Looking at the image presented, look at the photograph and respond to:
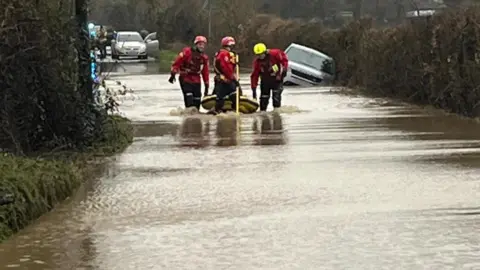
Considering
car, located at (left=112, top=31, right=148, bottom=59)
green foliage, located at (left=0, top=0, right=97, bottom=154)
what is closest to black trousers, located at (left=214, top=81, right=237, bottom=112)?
green foliage, located at (left=0, top=0, right=97, bottom=154)

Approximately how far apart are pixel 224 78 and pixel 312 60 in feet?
42.5

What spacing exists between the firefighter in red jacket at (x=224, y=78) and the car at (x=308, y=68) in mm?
10805

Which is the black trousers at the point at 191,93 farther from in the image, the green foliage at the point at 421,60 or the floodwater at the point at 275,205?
the green foliage at the point at 421,60

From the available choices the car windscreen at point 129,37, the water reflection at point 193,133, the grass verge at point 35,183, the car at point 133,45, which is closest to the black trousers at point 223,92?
the water reflection at point 193,133

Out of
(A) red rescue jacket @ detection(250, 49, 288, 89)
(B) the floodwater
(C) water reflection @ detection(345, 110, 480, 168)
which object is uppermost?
(A) red rescue jacket @ detection(250, 49, 288, 89)

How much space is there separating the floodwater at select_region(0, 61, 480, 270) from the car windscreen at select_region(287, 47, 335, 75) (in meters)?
14.8

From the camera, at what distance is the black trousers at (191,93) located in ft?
63.5

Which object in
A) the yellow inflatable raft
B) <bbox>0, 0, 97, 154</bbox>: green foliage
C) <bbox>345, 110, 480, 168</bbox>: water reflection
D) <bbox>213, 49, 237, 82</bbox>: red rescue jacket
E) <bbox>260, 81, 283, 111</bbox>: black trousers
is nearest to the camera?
<bbox>0, 0, 97, 154</bbox>: green foliage

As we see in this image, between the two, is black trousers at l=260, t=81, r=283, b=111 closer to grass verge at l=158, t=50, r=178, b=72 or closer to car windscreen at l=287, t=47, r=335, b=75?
car windscreen at l=287, t=47, r=335, b=75

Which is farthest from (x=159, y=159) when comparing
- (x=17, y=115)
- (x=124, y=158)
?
(x=17, y=115)

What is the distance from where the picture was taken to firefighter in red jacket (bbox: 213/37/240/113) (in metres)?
18.7

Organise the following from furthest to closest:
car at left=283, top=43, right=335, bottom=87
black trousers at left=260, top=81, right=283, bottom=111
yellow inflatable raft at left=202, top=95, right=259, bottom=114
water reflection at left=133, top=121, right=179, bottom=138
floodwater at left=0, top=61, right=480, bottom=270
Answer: car at left=283, top=43, right=335, bottom=87, black trousers at left=260, top=81, right=283, bottom=111, yellow inflatable raft at left=202, top=95, right=259, bottom=114, water reflection at left=133, top=121, right=179, bottom=138, floodwater at left=0, top=61, right=480, bottom=270

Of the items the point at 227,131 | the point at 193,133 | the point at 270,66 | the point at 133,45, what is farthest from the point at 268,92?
the point at 133,45

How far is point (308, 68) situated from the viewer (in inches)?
1198
